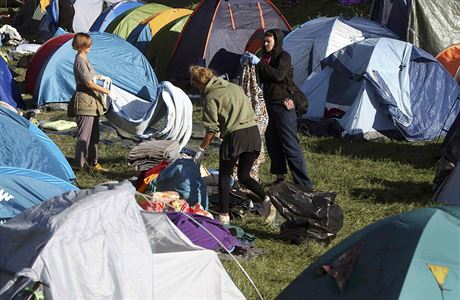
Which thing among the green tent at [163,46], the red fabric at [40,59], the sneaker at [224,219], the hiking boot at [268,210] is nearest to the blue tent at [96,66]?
the red fabric at [40,59]

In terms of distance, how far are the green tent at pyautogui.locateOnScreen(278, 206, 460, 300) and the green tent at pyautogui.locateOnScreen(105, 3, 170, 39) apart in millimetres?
14003

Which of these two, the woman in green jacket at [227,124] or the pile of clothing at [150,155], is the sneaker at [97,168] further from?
the woman in green jacket at [227,124]

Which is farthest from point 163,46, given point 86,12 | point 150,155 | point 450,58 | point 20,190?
point 20,190

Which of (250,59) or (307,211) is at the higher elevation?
(250,59)

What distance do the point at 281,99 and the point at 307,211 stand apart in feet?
4.78

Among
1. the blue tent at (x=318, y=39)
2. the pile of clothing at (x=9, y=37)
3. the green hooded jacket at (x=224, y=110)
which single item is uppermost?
the green hooded jacket at (x=224, y=110)

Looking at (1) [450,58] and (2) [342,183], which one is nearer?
(2) [342,183]

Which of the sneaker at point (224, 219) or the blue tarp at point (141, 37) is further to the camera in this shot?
the blue tarp at point (141, 37)

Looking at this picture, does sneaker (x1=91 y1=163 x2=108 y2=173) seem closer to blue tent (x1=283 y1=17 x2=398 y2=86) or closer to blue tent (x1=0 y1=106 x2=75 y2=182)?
blue tent (x1=0 y1=106 x2=75 y2=182)

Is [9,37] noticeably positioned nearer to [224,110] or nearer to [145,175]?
[145,175]

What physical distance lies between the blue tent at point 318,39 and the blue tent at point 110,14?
697 centimetres

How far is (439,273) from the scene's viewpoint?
4.87 metres

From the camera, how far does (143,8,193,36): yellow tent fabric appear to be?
1822cm

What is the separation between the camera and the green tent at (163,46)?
655 inches
